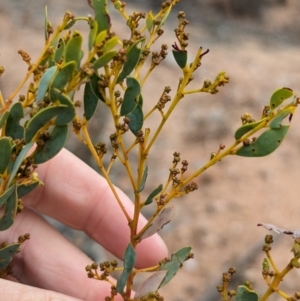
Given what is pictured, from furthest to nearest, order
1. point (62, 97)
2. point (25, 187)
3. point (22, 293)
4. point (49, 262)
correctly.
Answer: point (49, 262) < point (22, 293) < point (25, 187) < point (62, 97)

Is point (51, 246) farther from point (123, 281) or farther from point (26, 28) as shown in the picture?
point (26, 28)

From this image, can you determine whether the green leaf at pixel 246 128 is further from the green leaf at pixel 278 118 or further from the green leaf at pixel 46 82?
the green leaf at pixel 46 82

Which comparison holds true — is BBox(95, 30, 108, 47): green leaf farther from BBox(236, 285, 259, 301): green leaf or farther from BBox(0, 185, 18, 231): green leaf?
BBox(236, 285, 259, 301): green leaf

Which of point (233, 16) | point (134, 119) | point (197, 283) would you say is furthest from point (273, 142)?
point (233, 16)

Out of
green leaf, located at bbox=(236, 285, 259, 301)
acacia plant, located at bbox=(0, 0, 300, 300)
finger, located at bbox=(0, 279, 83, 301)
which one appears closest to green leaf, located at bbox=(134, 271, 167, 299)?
acacia plant, located at bbox=(0, 0, 300, 300)


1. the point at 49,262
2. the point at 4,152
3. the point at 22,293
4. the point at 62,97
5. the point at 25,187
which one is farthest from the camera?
the point at 49,262

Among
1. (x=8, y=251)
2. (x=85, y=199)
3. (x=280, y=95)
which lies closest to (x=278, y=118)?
(x=280, y=95)

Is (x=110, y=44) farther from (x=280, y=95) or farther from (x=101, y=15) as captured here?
(x=280, y=95)
